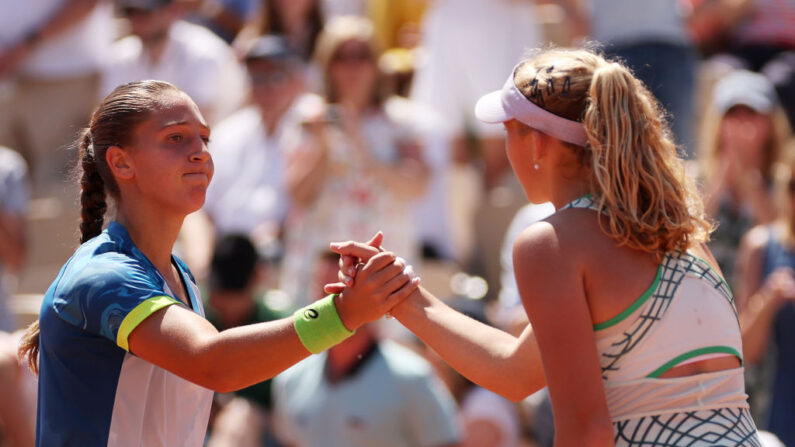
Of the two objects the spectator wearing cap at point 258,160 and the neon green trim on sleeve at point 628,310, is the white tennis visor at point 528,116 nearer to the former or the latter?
the neon green trim on sleeve at point 628,310

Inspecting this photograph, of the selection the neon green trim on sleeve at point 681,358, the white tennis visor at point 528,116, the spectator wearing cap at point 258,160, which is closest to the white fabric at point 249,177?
the spectator wearing cap at point 258,160

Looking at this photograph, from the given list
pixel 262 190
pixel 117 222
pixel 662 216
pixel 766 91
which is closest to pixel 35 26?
pixel 262 190

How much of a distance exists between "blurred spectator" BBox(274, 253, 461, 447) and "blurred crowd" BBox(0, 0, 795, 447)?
0.01 meters

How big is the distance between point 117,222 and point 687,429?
151 cm

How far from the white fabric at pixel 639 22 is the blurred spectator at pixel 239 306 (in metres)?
2.65

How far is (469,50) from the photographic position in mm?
7863

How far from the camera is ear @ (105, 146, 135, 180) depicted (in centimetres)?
288

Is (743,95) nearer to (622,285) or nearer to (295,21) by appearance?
(295,21)

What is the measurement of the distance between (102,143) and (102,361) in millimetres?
567

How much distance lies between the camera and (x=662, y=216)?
2.88 metres

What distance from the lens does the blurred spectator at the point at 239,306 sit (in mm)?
5988

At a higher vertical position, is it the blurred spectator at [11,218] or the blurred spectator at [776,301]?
the blurred spectator at [11,218]

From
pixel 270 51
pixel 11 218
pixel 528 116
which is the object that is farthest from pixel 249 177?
pixel 528 116

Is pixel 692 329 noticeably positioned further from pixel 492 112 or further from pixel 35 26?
pixel 35 26
